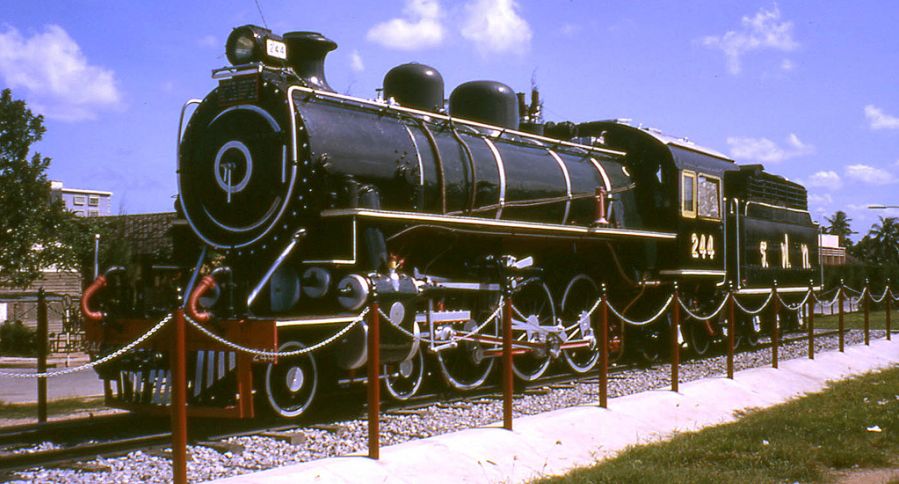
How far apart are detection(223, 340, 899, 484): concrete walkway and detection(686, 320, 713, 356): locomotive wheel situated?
9.64 ft

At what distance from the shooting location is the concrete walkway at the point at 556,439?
605 cm

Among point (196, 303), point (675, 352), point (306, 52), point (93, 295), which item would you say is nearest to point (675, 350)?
point (675, 352)

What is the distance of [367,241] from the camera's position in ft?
27.6

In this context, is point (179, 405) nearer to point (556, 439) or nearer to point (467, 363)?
point (556, 439)

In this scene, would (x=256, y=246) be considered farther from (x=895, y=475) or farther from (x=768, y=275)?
(x=768, y=275)

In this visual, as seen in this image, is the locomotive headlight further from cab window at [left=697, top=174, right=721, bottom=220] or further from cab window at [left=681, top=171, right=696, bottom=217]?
cab window at [left=697, top=174, right=721, bottom=220]

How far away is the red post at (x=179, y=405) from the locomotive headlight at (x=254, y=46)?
4.13 metres

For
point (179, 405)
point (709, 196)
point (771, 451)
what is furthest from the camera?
point (709, 196)

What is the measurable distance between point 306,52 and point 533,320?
160 inches

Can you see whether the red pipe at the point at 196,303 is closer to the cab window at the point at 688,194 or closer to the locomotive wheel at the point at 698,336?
the cab window at the point at 688,194

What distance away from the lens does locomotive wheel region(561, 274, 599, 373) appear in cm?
1190

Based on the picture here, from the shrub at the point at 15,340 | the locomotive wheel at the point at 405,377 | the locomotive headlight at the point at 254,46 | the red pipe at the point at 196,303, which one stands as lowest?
the shrub at the point at 15,340

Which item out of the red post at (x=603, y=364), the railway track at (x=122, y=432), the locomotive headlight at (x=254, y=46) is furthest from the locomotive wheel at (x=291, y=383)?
the locomotive headlight at (x=254, y=46)

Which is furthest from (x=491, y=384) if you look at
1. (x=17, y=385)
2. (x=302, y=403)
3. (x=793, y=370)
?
(x=17, y=385)
